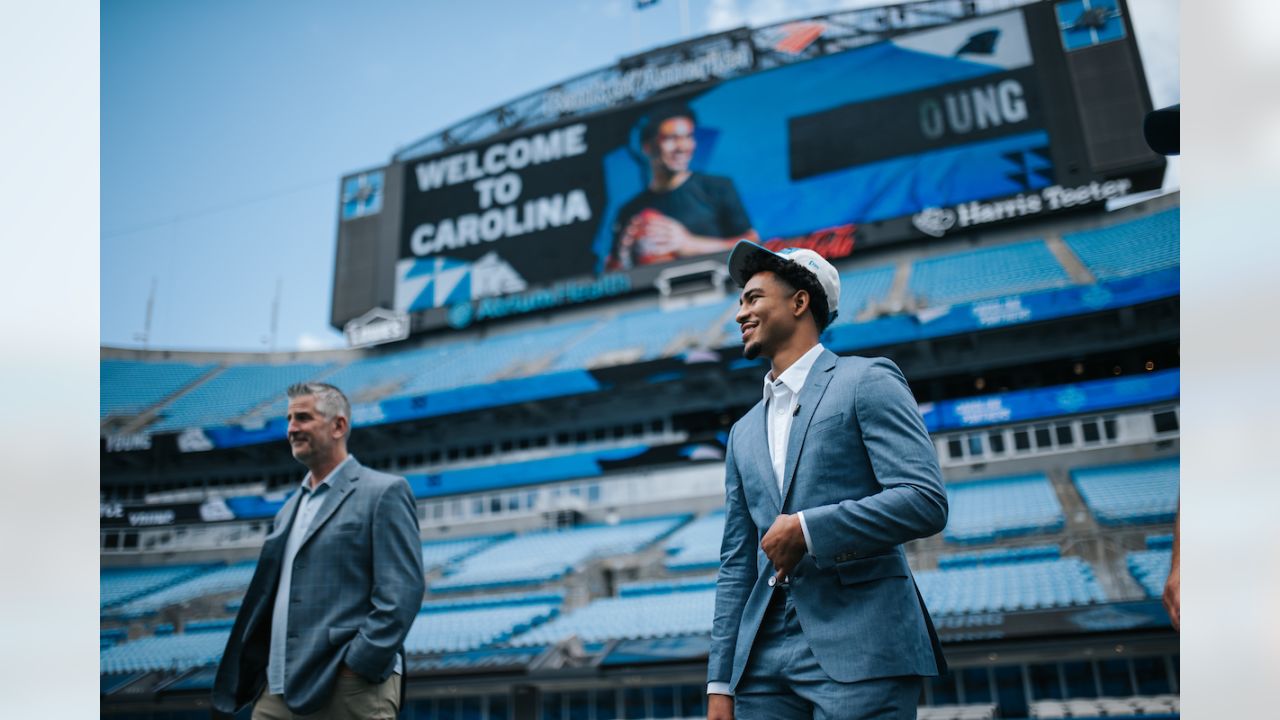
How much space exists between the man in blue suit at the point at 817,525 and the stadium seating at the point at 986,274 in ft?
21.4

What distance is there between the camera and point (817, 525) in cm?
121

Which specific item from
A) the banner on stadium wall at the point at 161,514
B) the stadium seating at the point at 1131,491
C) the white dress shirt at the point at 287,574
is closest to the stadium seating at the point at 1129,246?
the stadium seating at the point at 1131,491

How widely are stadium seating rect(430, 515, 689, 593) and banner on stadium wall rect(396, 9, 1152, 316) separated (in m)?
2.91

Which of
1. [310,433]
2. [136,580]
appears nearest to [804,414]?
[310,433]

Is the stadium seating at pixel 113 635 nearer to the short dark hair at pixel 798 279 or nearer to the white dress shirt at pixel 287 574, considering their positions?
the white dress shirt at pixel 287 574

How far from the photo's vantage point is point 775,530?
48.5 inches

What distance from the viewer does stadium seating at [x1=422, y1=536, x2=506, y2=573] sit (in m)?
8.32

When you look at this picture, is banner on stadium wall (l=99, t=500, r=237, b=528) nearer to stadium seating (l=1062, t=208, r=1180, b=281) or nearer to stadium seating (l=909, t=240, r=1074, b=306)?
stadium seating (l=909, t=240, r=1074, b=306)

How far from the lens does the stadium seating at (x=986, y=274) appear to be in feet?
26.1

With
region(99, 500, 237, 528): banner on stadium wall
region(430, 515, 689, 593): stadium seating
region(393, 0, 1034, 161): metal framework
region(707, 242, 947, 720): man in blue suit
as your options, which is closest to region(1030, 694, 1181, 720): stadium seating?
region(430, 515, 689, 593): stadium seating

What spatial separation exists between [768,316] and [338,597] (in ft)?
3.73
